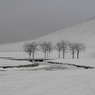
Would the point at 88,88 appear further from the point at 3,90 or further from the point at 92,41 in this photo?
the point at 92,41

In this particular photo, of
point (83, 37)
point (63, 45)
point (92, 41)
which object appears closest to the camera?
point (63, 45)

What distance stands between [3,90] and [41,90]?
92.0 inches

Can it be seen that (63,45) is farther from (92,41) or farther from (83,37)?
(83,37)

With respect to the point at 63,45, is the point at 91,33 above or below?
above

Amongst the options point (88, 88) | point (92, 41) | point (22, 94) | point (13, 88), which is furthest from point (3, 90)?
point (92, 41)

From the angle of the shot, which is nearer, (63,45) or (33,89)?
(33,89)

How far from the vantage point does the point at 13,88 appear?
13.1 meters

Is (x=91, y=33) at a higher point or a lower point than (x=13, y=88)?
higher

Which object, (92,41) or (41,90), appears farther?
(92,41)

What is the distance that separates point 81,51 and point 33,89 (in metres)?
99.4

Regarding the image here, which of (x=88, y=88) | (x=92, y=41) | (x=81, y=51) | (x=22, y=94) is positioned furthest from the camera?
(x=92, y=41)

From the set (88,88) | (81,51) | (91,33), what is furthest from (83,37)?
(88,88)

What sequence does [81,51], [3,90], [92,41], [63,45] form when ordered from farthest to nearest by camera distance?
[92,41] → [81,51] → [63,45] → [3,90]

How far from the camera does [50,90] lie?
41.4 feet
